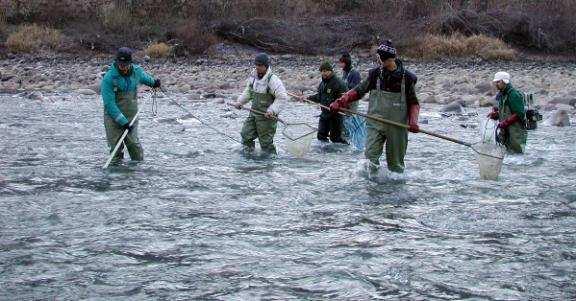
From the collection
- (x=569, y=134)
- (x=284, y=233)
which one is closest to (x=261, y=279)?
(x=284, y=233)

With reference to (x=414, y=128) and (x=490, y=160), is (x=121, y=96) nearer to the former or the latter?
(x=414, y=128)

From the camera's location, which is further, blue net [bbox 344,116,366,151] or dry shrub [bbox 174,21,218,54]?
dry shrub [bbox 174,21,218,54]

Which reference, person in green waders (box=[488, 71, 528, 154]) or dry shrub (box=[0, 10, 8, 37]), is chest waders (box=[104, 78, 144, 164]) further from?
dry shrub (box=[0, 10, 8, 37])

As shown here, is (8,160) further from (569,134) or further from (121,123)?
(569,134)

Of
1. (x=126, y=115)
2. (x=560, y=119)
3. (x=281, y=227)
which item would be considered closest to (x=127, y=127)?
(x=126, y=115)

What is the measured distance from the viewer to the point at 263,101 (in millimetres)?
11742

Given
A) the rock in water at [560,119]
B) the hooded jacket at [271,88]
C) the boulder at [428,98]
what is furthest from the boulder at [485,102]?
the hooded jacket at [271,88]

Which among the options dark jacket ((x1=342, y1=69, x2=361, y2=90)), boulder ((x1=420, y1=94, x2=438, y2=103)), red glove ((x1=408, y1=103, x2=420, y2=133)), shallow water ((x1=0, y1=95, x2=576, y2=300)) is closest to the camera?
shallow water ((x1=0, y1=95, x2=576, y2=300))

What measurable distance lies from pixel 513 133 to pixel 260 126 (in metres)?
3.88

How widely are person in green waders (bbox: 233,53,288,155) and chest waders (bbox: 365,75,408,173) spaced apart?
2.31m

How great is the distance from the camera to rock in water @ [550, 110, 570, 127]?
53.3ft

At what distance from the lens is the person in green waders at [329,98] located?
12812 mm

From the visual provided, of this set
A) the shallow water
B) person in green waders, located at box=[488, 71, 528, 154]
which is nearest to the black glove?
the shallow water

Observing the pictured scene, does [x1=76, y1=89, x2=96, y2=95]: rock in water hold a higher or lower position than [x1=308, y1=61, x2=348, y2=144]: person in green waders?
lower
